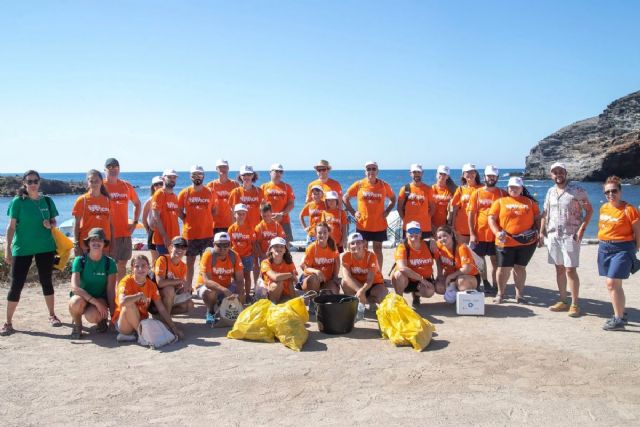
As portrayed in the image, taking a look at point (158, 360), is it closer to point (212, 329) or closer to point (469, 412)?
point (212, 329)

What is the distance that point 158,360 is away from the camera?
501 centimetres

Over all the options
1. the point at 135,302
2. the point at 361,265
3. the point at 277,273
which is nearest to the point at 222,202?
the point at 277,273

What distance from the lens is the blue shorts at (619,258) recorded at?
565 cm

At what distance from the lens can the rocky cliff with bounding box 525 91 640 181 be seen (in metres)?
56.4

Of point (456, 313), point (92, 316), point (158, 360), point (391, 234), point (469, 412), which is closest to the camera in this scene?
point (469, 412)

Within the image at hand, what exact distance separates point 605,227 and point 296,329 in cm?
369

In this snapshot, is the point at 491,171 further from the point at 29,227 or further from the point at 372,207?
the point at 29,227

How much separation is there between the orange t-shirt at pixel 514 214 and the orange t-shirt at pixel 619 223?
111 cm

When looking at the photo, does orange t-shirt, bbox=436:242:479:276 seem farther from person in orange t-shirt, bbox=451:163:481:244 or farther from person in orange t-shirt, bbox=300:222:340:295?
person in orange t-shirt, bbox=300:222:340:295

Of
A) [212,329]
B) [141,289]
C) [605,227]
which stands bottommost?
[212,329]

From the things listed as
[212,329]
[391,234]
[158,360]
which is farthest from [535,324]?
[391,234]

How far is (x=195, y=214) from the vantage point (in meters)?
7.41

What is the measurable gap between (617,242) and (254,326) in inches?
163

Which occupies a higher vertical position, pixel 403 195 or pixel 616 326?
pixel 403 195
